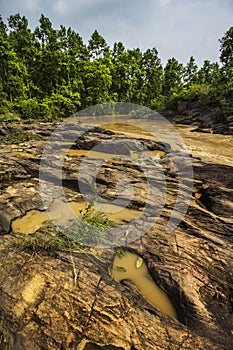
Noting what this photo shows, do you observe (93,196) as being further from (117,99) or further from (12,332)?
(117,99)

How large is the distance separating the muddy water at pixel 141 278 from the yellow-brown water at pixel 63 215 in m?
1.16

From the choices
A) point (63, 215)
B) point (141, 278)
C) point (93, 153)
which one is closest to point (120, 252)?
point (141, 278)

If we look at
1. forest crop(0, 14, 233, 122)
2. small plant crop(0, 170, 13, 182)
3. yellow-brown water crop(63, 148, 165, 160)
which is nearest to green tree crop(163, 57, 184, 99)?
forest crop(0, 14, 233, 122)

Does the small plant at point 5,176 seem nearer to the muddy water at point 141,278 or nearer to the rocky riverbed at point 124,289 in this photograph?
the rocky riverbed at point 124,289

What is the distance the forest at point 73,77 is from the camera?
83.1ft

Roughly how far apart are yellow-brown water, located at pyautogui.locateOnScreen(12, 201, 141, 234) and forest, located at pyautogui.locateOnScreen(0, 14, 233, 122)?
67.7 ft

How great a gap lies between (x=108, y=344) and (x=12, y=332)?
116 cm

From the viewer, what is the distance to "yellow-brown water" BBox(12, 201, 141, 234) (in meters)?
4.24

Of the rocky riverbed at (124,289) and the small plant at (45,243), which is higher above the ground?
the small plant at (45,243)

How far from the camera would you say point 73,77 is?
109 feet

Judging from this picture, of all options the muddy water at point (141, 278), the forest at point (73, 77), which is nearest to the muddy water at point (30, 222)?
the muddy water at point (141, 278)

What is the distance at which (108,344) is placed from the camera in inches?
88.9

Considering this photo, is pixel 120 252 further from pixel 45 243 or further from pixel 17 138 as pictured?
pixel 17 138

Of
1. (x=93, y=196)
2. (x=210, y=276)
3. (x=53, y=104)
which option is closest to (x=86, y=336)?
(x=210, y=276)
